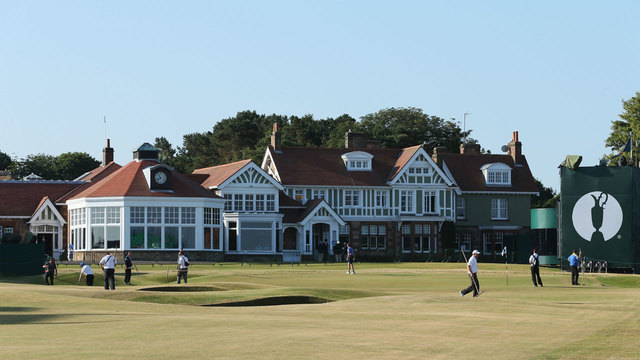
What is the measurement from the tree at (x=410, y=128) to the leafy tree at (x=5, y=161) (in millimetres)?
59443

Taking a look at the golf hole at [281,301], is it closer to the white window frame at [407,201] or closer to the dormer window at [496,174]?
the white window frame at [407,201]

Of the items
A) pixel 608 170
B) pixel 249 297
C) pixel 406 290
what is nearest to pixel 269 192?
pixel 608 170

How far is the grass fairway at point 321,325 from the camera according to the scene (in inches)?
776

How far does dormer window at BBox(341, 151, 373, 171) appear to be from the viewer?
86.0 metres

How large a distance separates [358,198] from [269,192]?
9573mm

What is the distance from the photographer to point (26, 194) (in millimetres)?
79375

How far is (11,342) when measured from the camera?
20.9 m

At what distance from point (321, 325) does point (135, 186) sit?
5009 centimetres

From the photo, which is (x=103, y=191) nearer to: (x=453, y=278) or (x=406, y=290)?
(x=453, y=278)

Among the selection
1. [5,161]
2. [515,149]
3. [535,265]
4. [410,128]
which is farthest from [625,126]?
[5,161]

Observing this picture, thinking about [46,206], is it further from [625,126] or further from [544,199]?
[544,199]

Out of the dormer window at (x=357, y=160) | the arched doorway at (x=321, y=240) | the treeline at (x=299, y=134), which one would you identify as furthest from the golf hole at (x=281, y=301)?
the treeline at (x=299, y=134)

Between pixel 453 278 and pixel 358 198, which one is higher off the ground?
pixel 358 198

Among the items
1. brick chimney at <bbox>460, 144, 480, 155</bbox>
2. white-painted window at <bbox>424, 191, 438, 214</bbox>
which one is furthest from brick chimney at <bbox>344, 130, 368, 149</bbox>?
brick chimney at <bbox>460, 144, 480, 155</bbox>
